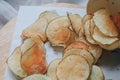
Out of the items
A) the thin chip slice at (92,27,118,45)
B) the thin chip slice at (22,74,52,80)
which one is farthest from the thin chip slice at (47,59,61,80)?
the thin chip slice at (92,27,118,45)

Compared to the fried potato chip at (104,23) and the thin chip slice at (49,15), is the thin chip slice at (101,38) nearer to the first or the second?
the fried potato chip at (104,23)

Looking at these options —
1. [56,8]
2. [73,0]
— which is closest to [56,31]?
[56,8]

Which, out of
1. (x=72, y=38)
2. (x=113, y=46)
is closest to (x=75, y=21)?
(x=72, y=38)

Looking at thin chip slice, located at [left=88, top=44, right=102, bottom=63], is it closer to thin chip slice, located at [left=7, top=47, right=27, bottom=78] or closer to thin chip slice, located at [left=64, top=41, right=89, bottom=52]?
thin chip slice, located at [left=64, top=41, right=89, bottom=52]

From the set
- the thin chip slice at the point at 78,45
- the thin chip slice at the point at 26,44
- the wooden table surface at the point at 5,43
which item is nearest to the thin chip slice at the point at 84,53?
the thin chip slice at the point at 78,45

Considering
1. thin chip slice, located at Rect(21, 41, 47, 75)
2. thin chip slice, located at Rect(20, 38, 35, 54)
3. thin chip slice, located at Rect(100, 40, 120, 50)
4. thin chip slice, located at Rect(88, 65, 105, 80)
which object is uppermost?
thin chip slice, located at Rect(100, 40, 120, 50)

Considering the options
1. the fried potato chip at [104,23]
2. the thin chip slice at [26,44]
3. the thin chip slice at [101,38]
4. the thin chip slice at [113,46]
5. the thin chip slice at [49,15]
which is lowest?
the thin chip slice at [26,44]

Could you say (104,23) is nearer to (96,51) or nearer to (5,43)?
(96,51)
